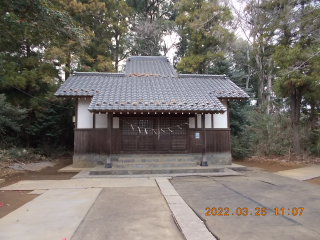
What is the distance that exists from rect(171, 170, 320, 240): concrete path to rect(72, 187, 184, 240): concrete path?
71cm

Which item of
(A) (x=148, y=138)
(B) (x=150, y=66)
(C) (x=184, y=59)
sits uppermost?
(C) (x=184, y=59)

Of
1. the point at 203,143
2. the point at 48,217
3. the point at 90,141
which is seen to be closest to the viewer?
the point at 48,217

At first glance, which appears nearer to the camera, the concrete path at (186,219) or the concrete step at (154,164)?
the concrete path at (186,219)

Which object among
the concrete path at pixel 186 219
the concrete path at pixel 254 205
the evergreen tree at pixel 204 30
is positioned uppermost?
the evergreen tree at pixel 204 30

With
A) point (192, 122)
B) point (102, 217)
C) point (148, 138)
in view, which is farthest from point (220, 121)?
point (102, 217)

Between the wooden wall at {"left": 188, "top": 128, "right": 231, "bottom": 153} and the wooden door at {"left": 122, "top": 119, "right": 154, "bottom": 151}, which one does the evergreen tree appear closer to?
the wooden wall at {"left": 188, "top": 128, "right": 231, "bottom": 153}

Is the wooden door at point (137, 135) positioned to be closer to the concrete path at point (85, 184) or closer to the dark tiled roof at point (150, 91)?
the dark tiled roof at point (150, 91)

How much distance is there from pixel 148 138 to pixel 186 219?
7.09 metres

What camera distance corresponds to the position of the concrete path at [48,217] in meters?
3.50

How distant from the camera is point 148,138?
11.0 meters

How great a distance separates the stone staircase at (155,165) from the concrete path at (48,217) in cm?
319

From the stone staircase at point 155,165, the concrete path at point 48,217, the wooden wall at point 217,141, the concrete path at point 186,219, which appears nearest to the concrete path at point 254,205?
the concrete path at point 186,219

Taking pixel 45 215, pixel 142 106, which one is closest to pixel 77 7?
pixel 142 106
